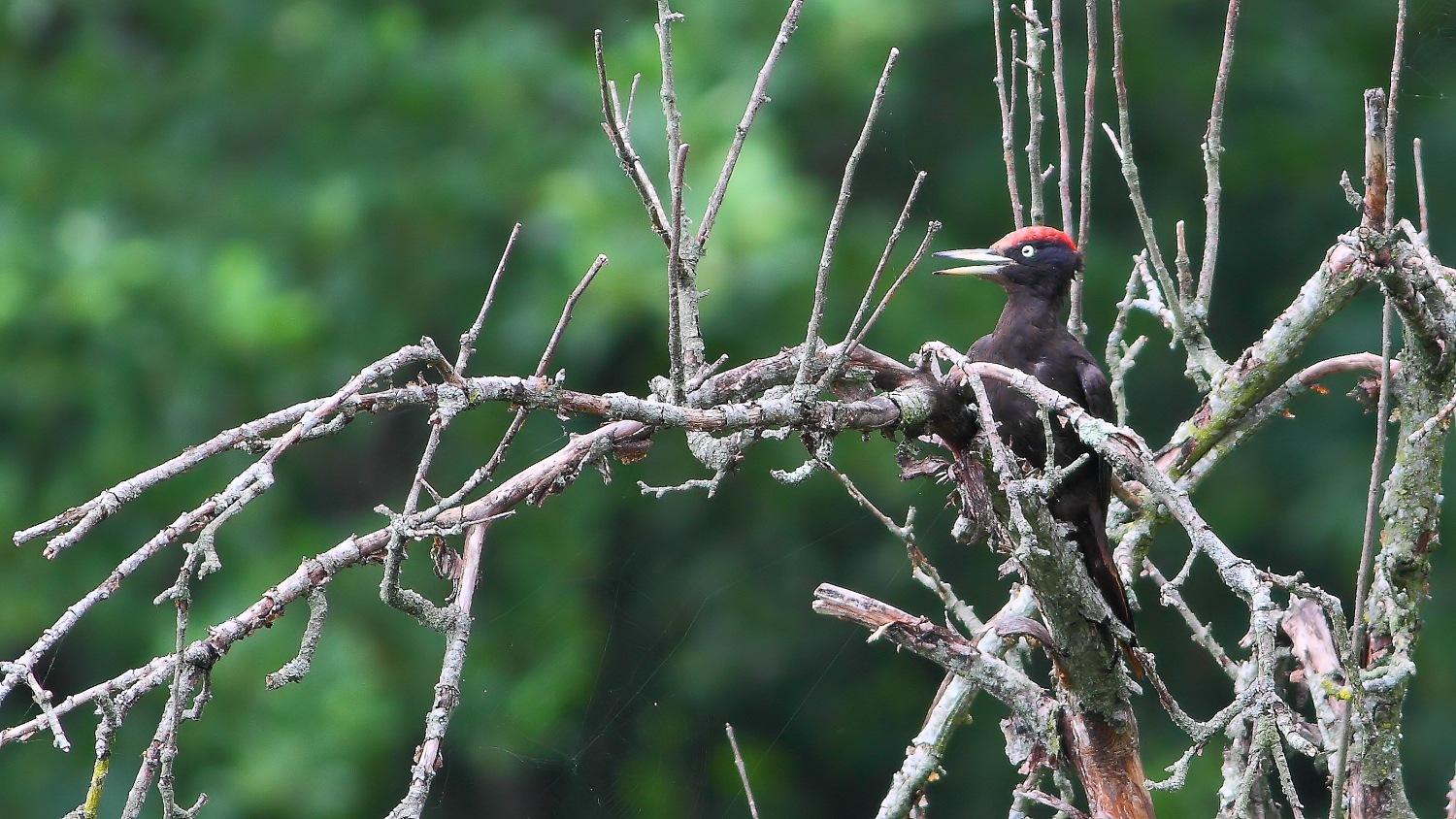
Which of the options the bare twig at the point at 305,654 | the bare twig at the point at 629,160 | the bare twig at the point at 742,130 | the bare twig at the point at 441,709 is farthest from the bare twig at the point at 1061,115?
the bare twig at the point at 305,654

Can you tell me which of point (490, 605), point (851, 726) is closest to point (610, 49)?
point (490, 605)

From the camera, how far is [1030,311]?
A: 2.60 m

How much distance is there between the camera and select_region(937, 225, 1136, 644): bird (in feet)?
7.24

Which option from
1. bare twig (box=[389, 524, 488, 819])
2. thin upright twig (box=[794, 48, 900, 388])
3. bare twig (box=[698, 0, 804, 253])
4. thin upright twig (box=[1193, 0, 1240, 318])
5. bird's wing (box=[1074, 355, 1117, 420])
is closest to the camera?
bare twig (box=[389, 524, 488, 819])

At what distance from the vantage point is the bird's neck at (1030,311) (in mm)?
2574

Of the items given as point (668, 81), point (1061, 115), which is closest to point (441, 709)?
point (668, 81)

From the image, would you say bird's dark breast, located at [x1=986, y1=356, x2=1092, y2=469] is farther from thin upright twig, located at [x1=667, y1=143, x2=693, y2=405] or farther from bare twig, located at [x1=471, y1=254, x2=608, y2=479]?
bare twig, located at [x1=471, y1=254, x2=608, y2=479]

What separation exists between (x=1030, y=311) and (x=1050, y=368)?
0.15 m

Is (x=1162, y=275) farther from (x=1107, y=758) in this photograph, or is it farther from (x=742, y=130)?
(x=742, y=130)

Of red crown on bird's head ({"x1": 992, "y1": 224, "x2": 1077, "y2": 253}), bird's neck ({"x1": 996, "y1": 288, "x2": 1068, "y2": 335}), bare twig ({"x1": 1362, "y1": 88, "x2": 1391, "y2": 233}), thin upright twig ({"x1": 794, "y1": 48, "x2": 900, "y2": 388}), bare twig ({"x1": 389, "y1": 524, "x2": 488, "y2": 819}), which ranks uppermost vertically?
bare twig ({"x1": 1362, "y1": 88, "x2": 1391, "y2": 233})

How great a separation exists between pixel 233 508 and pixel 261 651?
→ 371 cm

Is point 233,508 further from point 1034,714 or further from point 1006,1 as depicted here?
point 1006,1

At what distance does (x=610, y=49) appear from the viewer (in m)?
5.06

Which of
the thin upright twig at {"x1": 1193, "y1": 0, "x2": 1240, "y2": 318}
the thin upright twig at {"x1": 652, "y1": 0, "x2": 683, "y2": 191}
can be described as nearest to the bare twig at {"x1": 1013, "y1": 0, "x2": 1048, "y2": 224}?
the thin upright twig at {"x1": 1193, "y1": 0, "x2": 1240, "y2": 318}
